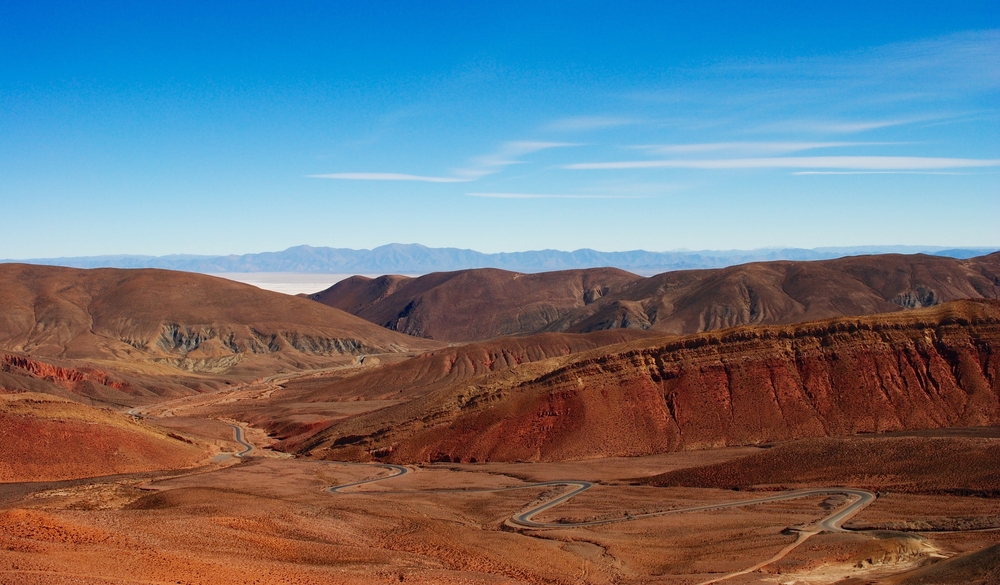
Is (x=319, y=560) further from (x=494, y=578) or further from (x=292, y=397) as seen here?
(x=292, y=397)

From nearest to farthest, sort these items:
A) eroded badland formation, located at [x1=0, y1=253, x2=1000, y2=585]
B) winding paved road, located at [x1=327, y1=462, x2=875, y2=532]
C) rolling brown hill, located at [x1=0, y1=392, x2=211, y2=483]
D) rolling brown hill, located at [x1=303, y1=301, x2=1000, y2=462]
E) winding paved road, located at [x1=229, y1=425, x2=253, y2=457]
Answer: eroded badland formation, located at [x1=0, y1=253, x2=1000, y2=585] < winding paved road, located at [x1=327, y1=462, x2=875, y2=532] < rolling brown hill, located at [x1=0, y1=392, x2=211, y2=483] < rolling brown hill, located at [x1=303, y1=301, x2=1000, y2=462] < winding paved road, located at [x1=229, y1=425, x2=253, y2=457]

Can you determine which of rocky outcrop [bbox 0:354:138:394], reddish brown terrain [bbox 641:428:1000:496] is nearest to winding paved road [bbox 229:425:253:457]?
rocky outcrop [bbox 0:354:138:394]

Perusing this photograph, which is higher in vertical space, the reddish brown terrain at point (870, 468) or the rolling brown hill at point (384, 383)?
the reddish brown terrain at point (870, 468)

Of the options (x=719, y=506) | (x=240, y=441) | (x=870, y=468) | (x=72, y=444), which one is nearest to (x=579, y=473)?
(x=719, y=506)

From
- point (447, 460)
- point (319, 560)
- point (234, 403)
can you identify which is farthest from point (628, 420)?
point (234, 403)

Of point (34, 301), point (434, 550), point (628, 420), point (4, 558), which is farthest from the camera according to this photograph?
point (34, 301)

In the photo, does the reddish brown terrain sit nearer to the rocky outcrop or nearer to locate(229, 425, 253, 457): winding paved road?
locate(229, 425, 253, 457): winding paved road

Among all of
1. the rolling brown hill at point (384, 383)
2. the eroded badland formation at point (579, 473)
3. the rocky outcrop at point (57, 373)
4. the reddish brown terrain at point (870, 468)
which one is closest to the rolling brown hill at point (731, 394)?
the eroded badland formation at point (579, 473)

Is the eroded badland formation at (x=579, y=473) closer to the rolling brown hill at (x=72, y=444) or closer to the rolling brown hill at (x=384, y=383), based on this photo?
the rolling brown hill at (x=72, y=444)
